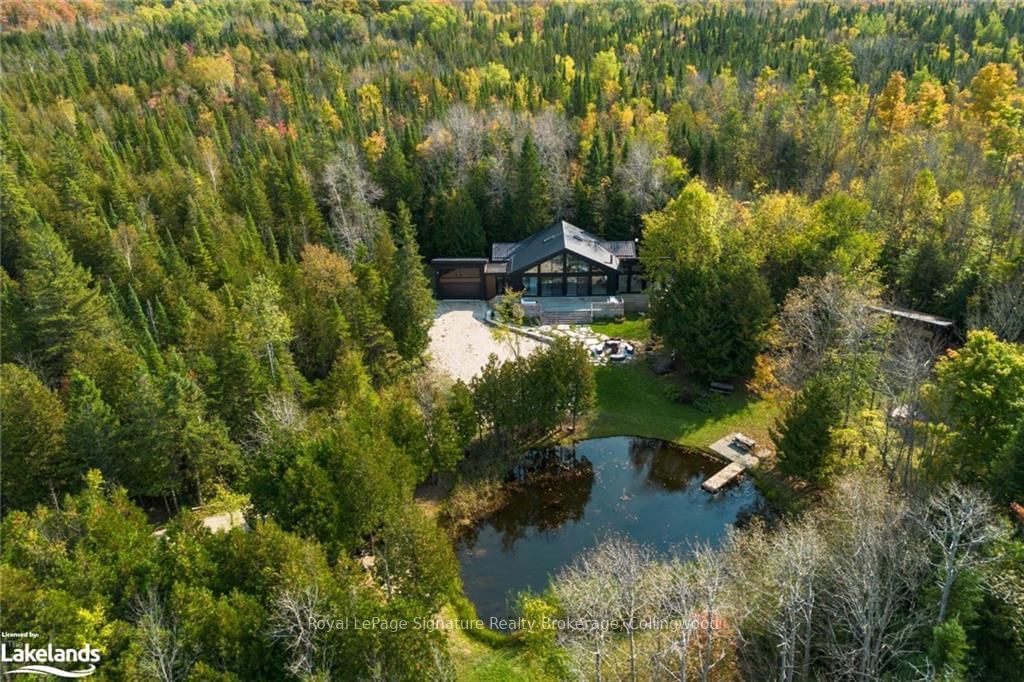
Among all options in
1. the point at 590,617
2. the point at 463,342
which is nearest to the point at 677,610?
the point at 590,617

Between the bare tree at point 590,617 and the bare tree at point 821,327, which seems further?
the bare tree at point 821,327

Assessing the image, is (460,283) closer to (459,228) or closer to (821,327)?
(459,228)

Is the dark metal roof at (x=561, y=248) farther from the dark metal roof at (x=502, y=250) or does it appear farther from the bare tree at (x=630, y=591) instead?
the bare tree at (x=630, y=591)

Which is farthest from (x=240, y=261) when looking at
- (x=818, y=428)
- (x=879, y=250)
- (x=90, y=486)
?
(x=879, y=250)

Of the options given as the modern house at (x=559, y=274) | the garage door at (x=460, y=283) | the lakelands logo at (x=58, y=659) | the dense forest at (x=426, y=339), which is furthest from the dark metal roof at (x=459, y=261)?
the lakelands logo at (x=58, y=659)

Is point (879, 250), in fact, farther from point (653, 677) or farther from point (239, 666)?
point (239, 666)

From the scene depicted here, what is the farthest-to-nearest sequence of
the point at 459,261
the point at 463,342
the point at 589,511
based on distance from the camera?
the point at 459,261 → the point at 463,342 → the point at 589,511
